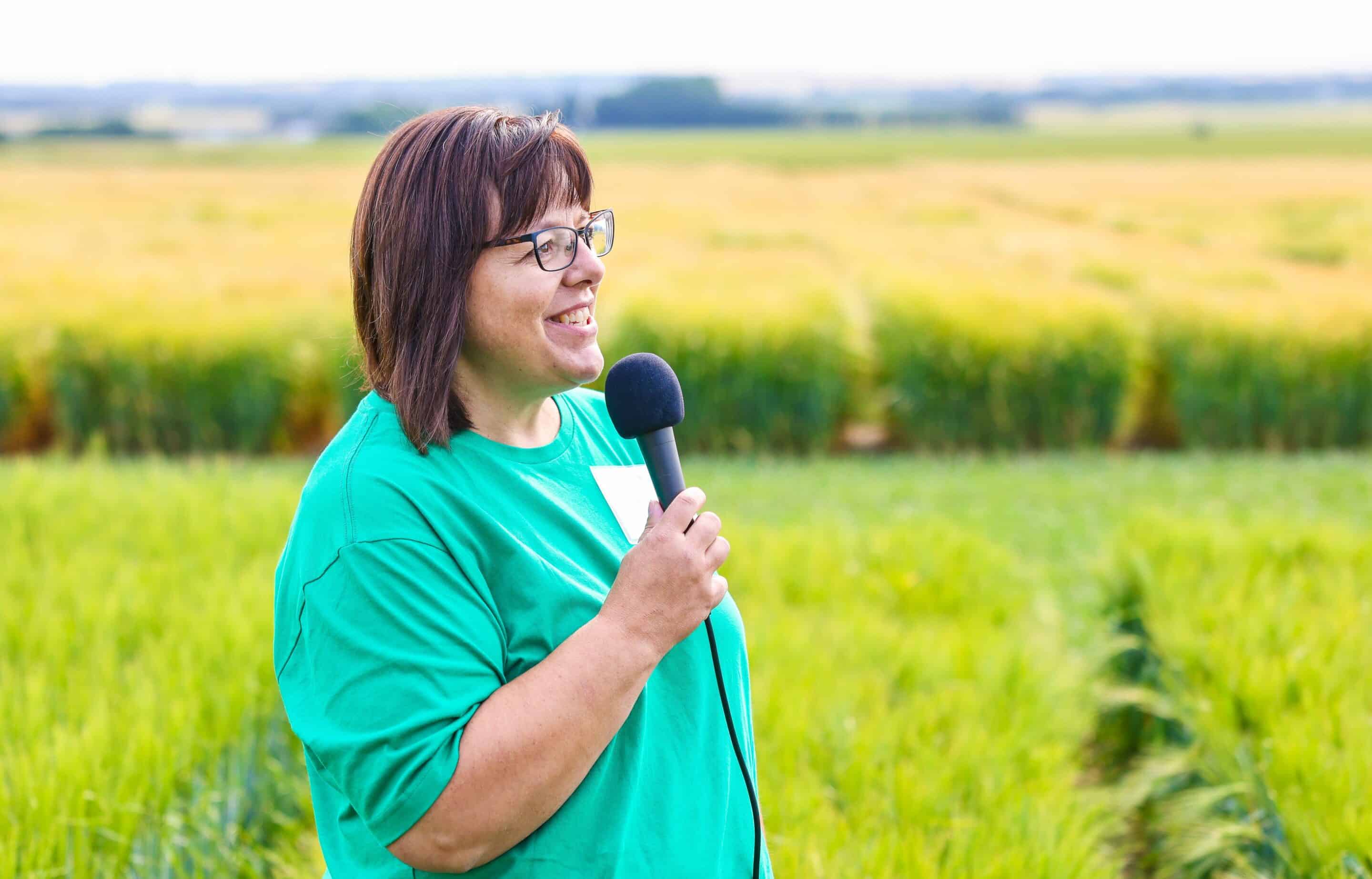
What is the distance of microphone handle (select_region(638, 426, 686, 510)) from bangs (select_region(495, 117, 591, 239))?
1.04 ft

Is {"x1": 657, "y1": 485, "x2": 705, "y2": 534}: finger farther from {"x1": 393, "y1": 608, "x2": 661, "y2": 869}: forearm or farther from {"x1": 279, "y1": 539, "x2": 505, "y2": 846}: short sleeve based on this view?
{"x1": 279, "y1": 539, "x2": 505, "y2": 846}: short sleeve

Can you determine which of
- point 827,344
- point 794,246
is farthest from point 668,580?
point 794,246

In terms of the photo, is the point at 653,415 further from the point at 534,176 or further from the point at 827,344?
the point at 827,344

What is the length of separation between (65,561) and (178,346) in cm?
592

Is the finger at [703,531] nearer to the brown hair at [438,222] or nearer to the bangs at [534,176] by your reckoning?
→ the brown hair at [438,222]

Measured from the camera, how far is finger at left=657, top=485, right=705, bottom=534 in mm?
1312

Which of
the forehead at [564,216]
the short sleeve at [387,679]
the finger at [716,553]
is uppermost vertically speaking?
the forehead at [564,216]

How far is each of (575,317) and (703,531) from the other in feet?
1.12

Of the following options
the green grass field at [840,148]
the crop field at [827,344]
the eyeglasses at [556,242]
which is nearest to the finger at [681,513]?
the eyeglasses at [556,242]

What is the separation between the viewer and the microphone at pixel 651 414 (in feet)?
4.88

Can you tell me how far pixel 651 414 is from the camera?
1498 mm

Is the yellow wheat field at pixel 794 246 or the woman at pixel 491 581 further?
the yellow wheat field at pixel 794 246

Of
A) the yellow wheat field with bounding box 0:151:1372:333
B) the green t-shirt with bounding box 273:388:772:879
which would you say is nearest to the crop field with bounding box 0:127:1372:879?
the yellow wheat field with bounding box 0:151:1372:333

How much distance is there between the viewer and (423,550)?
1.25 metres
